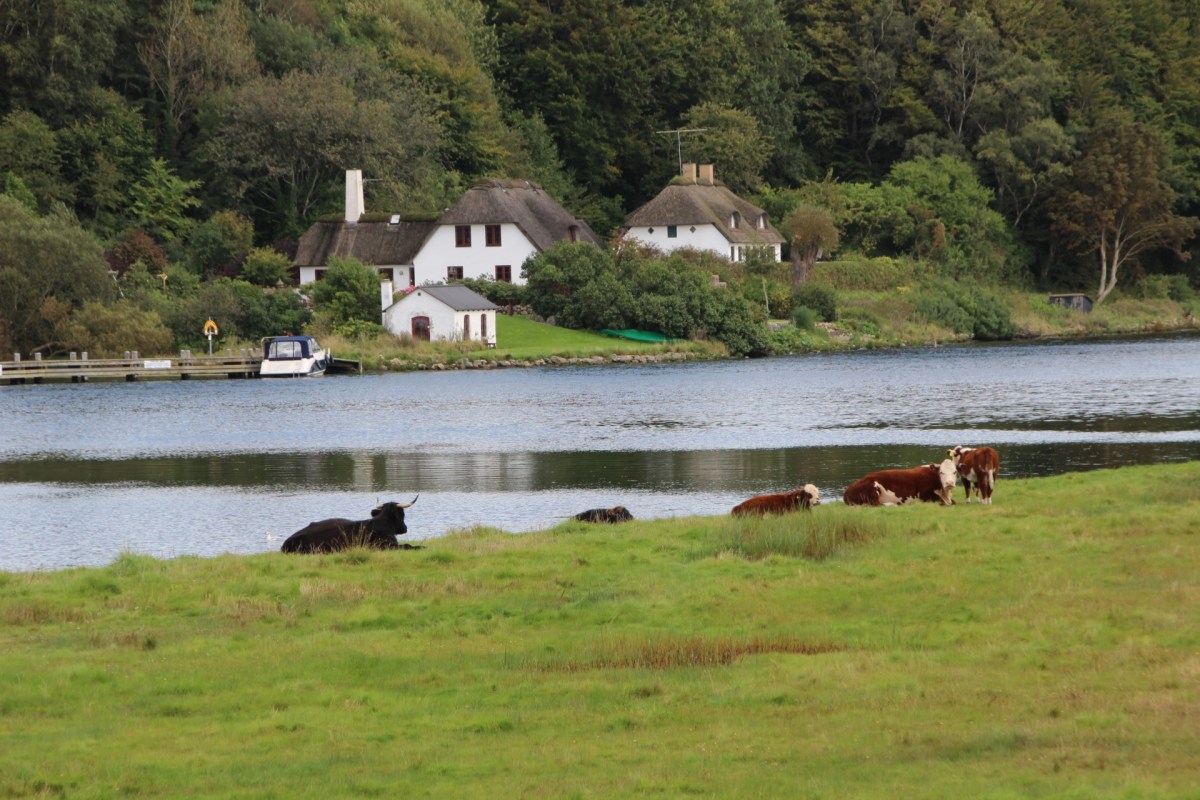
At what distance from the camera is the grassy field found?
9484 millimetres

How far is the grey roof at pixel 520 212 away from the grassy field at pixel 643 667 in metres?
66.7

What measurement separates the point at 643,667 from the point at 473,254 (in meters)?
73.8

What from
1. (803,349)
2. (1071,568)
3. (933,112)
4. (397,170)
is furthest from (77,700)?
(933,112)

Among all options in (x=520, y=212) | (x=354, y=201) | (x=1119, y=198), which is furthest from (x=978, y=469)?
(x=1119, y=198)

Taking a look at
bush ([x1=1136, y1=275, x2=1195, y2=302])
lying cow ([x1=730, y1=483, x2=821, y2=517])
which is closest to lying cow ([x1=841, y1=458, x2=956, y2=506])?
lying cow ([x1=730, y1=483, x2=821, y2=517])

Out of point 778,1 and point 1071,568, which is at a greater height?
point 778,1

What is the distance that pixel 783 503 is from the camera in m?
20.0

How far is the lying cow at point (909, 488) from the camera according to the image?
21344 millimetres

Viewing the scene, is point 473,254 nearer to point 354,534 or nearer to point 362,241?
point 362,241

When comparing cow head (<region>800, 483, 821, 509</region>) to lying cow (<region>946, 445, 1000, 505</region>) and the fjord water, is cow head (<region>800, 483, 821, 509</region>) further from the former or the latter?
the fjord water

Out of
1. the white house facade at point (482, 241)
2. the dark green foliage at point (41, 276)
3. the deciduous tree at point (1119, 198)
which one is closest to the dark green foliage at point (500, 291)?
the white house facade at point (482, 241)

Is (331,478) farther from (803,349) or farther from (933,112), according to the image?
(933,112)

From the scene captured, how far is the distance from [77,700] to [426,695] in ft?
8.62

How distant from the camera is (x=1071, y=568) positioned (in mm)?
15492
